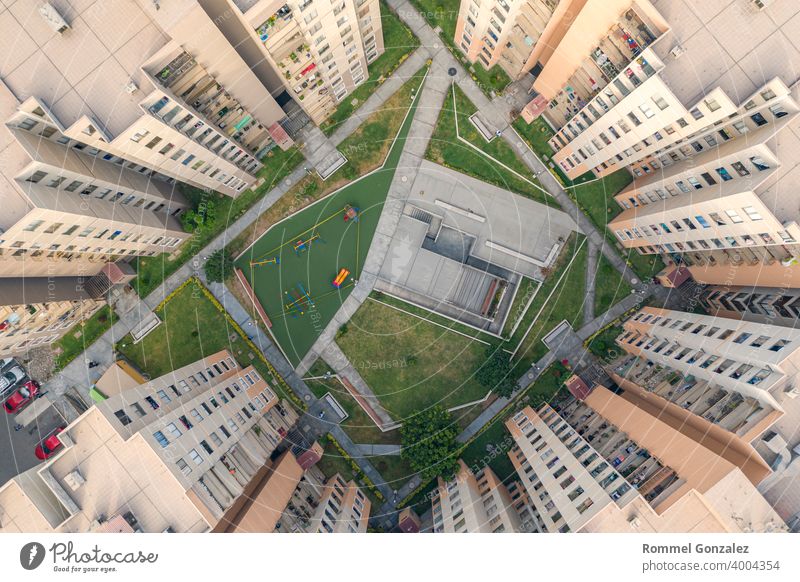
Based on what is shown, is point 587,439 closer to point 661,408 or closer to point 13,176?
point 661,408

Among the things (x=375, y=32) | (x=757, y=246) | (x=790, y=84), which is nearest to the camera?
(x=790, y=84)

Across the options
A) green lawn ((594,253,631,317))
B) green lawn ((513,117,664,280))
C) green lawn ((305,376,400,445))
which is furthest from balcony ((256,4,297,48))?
green lawn ((594,253,631,317))

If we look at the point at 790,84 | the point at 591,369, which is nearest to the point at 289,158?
the point at 591,369

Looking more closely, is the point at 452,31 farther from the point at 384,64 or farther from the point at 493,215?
the point at 493,215

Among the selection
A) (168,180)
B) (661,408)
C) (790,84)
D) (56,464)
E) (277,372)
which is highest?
(168,180)

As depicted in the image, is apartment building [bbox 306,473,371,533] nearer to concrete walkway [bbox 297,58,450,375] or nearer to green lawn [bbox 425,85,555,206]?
concrete walkway [bbox 297,58,450,375]

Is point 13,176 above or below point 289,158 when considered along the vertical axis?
above

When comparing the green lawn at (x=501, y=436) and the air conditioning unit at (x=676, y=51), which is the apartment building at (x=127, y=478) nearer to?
the green lawn at (x=501, y=436)
